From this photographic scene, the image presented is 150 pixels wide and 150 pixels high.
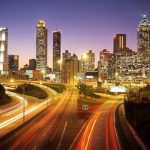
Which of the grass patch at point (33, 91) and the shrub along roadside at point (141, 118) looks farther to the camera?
the grass patch at point (33, 91)

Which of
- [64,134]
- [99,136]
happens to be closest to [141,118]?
[99,136]

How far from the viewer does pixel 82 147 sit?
5166 cm

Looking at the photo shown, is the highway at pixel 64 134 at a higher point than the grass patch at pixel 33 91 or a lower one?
lower

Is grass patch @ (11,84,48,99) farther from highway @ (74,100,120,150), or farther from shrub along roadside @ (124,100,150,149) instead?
highway @ (74,100,120,150)

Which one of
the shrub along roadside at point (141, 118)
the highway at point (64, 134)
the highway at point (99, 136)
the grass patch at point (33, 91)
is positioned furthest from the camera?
the grass patch at point (33, 91)

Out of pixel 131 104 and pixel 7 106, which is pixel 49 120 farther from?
pixel 7 106

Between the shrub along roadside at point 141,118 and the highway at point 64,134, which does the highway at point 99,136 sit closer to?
the highway at point 64,134

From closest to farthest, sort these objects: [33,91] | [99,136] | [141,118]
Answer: [99,136], [141,118], [33,91]

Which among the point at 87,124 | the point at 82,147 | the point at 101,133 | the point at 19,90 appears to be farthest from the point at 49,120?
the point at 19,90

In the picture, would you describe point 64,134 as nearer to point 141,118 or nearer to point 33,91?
point 141,118

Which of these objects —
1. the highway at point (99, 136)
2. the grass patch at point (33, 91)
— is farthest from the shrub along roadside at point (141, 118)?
the grass patch at point (33, 91)

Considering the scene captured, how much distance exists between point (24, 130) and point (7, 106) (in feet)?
145

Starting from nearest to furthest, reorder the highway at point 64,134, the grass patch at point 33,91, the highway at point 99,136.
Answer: the highway at point 99,136 → the highway at point 64,134 → the grass patch at point 33,91

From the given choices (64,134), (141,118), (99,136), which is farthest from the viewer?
(141,118)
